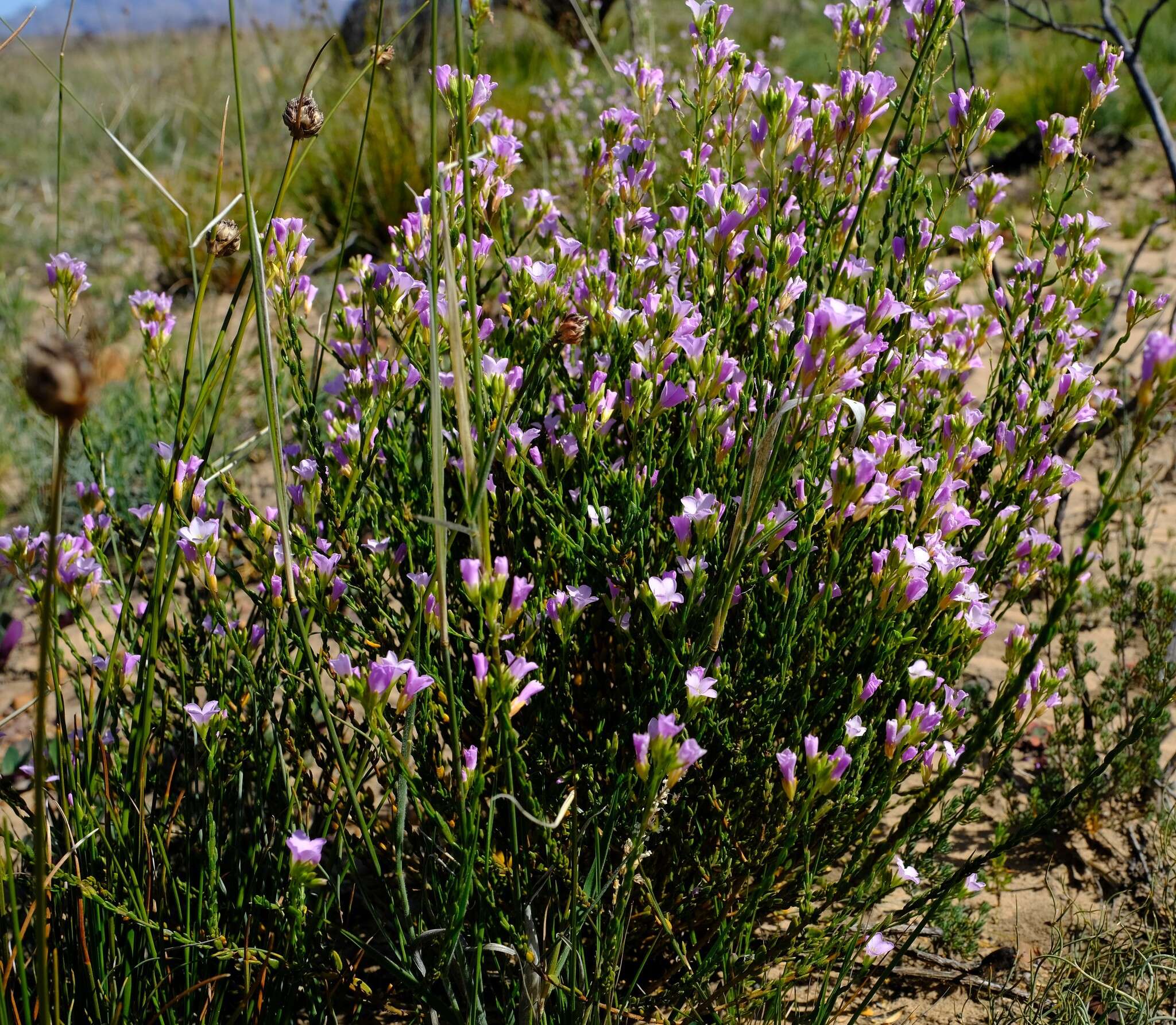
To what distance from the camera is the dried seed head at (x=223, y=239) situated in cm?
123

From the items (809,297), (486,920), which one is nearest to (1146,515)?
(809,297)

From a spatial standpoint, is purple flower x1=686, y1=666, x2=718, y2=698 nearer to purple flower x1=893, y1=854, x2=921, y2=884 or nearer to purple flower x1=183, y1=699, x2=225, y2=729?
purple flower x1=893, y1=854, x2=921, y2=884

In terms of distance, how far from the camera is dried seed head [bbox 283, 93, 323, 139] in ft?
4.09

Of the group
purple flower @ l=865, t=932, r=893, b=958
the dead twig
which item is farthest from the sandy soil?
the dead twig

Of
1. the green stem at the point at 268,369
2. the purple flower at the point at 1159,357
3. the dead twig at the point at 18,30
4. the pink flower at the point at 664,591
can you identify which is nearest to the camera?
the purple flower at the point at 1159,357

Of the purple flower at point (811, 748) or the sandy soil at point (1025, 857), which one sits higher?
the purple flower at point (811, 748)

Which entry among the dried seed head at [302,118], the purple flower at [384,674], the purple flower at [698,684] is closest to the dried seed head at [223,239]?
the dried seed head at [302,118]

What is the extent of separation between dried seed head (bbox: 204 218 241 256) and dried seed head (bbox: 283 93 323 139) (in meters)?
0.15

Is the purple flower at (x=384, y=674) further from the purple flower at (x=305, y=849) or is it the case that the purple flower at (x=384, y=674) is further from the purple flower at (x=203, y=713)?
the purple flower at (x=203, y=713)

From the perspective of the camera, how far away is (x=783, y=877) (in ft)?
5.67

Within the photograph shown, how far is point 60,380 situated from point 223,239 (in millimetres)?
655

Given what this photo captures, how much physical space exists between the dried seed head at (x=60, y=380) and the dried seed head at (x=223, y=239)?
604mm

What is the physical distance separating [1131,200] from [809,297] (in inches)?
226

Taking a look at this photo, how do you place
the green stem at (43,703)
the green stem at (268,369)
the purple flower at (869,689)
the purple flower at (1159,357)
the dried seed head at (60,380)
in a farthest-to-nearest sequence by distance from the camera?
the purple flower at (869,689)
the green stem at (268,369)
the purple flower at (1159,357)
the green stem at (43,703)
the dried seed head at (60,380)
